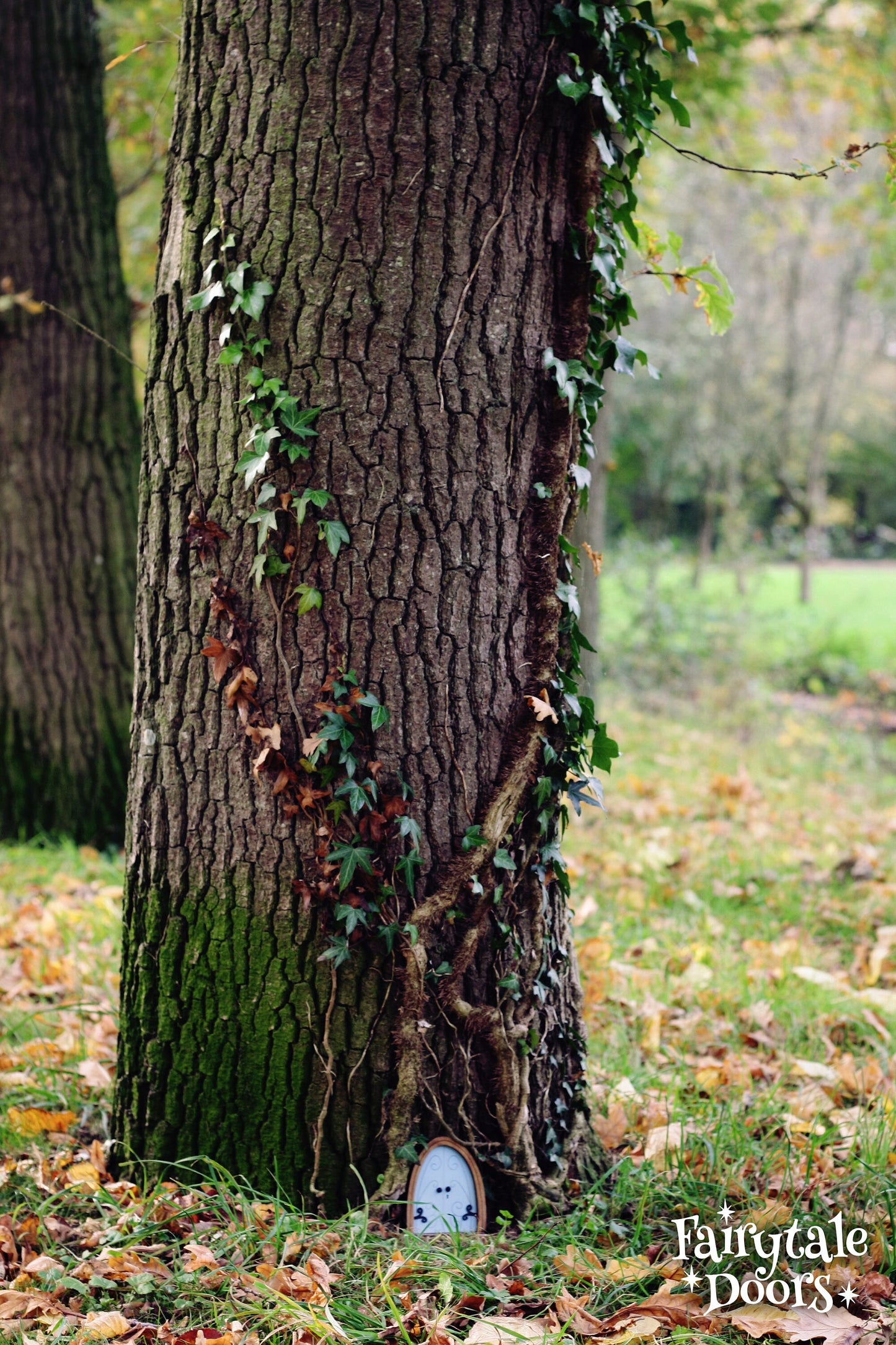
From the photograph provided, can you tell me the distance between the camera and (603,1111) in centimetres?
267

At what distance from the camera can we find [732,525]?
11.7 m

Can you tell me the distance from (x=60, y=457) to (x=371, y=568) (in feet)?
10.8

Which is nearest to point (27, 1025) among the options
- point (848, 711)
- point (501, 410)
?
point (501, 410)

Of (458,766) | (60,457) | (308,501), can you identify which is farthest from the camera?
Result: (60,457)

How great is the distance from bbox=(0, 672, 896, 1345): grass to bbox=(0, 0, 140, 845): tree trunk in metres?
0.46

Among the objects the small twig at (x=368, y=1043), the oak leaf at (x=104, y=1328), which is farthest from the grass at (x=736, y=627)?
the oak leaf at (x=104, y=1328)

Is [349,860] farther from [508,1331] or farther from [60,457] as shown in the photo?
[60,457]

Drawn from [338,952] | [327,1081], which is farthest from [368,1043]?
[338,952]

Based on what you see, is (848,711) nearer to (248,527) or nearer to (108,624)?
(108,624)

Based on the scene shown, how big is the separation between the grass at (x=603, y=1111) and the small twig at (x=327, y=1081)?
10 cm

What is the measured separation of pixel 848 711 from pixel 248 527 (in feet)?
30.8

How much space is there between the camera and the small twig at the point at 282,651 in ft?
7.13

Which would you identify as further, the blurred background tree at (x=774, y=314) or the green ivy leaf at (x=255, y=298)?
the blurred background tree at (x=774, y=314)

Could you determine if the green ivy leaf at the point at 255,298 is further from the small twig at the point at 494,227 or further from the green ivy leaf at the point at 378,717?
the green ivy leaf at the point at 378,717
